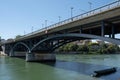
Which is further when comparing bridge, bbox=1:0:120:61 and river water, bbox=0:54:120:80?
river water, bbox=0:54:120:80

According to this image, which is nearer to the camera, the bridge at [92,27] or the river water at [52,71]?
the bridge at [92,27]

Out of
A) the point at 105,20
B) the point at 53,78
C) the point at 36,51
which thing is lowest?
the point at 53,78

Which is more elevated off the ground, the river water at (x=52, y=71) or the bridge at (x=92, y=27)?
the bridge at (x=92, y=27)

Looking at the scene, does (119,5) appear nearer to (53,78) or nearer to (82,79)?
(82,79)

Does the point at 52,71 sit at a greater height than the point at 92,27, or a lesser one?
lesser

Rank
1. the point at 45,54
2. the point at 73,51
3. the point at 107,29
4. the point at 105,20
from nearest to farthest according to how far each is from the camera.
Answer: the point at 105,20 → the point at 107,29 → the point at 45,54 → the point at 73,51

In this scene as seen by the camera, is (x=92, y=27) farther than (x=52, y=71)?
No

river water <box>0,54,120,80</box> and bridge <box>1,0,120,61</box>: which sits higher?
bridge <box>1,0,120,61</box>

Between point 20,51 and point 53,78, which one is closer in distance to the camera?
point 53,78

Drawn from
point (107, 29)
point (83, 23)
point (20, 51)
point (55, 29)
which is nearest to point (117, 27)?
point (107, 29)

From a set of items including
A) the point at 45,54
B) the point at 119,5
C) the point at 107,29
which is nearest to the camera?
the point at 119,5

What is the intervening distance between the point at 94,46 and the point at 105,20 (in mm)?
132059

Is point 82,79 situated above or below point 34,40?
below

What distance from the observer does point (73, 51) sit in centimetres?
12950
